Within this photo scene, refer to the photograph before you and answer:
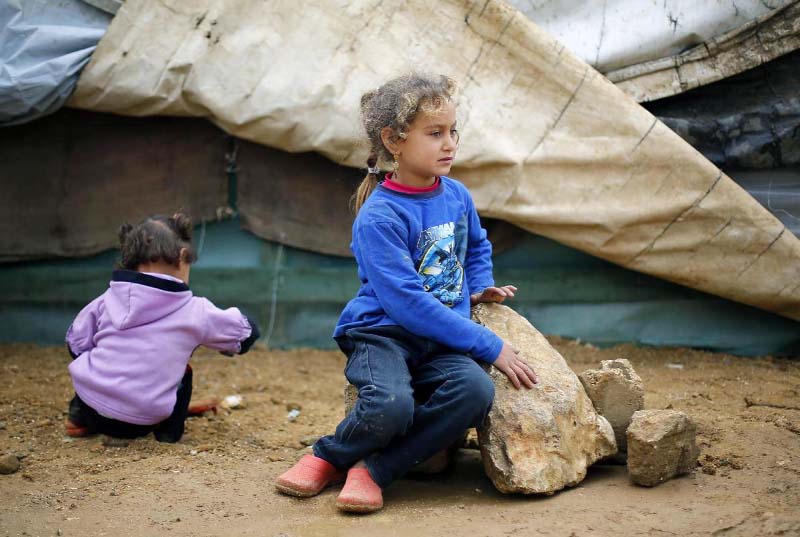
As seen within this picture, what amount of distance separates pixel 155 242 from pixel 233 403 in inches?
36.0

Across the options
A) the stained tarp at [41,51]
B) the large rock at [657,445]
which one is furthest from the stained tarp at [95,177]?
the large rock at [657,445]

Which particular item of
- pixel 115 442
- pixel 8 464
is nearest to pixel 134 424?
pixel 115 442

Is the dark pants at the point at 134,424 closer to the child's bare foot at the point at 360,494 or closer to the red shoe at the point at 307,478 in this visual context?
the red shoe at the point at 307,478

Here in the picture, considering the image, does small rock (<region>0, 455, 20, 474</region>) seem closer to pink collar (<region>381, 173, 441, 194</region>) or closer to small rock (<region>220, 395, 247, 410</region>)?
small rock (<region>220, 395, 247, 410</region>)

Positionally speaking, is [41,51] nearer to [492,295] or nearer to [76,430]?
[76,430]

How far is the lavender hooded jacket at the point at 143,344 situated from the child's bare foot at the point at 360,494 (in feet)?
2.98

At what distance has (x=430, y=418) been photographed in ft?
8.87

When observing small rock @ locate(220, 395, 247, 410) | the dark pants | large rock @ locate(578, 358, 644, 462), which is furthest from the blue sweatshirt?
small rock @ locate(220, 395, 247, 410)

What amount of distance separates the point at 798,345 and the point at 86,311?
10.3 ft

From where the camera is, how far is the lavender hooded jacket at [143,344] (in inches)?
129

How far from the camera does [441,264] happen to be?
2889 mm

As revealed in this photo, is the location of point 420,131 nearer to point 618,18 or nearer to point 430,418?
point 430,418

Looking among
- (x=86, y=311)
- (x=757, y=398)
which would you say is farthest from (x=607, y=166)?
(x=86, y=311)

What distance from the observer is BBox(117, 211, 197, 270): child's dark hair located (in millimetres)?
3322
